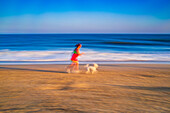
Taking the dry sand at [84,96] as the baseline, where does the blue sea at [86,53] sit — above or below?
above

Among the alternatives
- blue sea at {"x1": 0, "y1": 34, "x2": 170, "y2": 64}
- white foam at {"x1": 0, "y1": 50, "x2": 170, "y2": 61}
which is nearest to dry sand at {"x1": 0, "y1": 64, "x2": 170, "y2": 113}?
blue sea at {"x1": 0, "y1": 34, "x2": 170, "y2": 64}

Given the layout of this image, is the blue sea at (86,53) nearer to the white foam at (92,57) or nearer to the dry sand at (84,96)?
the white foam at (92,57)

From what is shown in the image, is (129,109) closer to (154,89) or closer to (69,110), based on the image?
(69,110)

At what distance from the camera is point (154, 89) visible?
4.85 meters

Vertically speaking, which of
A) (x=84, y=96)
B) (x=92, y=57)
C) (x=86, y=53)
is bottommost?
(x=84, y=96)

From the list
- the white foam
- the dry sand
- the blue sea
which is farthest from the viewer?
the white foam

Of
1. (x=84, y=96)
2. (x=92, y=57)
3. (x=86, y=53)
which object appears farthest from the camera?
(x=86, y=53)

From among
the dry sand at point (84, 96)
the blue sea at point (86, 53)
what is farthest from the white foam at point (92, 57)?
the dry sand at point (84, 96)

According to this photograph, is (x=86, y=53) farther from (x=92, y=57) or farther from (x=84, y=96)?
(x=84, y=96)

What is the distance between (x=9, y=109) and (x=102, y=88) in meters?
2.68

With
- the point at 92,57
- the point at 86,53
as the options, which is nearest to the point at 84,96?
the point at 92,57

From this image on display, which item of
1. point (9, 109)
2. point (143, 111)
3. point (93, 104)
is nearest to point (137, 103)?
point (143, 111)

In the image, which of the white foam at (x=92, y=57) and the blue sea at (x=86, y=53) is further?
the white foam at (x=92, y=57)

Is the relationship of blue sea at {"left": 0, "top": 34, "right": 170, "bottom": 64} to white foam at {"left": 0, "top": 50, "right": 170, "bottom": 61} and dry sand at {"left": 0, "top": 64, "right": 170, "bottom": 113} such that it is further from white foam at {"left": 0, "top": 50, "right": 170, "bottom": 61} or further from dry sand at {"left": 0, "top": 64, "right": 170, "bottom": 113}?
dry sand at {"left": 0, "top": 64, "right": 170, "bottom": 113}
